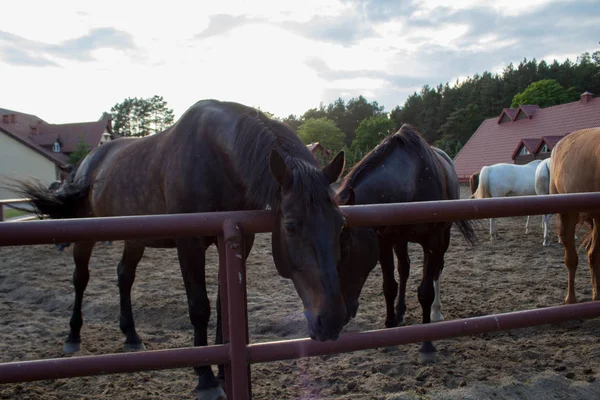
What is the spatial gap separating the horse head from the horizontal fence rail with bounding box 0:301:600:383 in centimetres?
14

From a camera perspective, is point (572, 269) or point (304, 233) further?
point (572, 269)

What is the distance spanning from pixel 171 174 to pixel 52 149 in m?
46.1

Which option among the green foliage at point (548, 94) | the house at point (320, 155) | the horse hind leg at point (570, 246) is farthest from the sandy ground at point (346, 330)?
the green foliage at point (548, 94)

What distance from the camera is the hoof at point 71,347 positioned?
378 centimetres

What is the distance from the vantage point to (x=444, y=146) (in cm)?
4822

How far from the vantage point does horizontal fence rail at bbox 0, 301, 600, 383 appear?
163cm

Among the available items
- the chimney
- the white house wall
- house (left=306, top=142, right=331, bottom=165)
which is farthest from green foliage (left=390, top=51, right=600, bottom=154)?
the white house wall

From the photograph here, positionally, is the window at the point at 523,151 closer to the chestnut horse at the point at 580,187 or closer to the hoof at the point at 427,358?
the chestnut horse at the point at 580,187

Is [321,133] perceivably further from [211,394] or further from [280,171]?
[280,171]

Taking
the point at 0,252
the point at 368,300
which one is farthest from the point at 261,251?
the point at 0,252

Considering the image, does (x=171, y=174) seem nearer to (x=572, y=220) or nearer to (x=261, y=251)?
(x=572, y=220)

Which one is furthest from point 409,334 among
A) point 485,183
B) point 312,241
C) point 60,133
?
point 60,133

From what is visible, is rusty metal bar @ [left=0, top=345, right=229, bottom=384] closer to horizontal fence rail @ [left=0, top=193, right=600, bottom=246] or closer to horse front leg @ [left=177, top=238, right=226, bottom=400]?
horizontal fence rail @ [left=0, top=193, right=600, bottom=246]

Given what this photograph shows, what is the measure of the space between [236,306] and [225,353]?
215 millimetres
